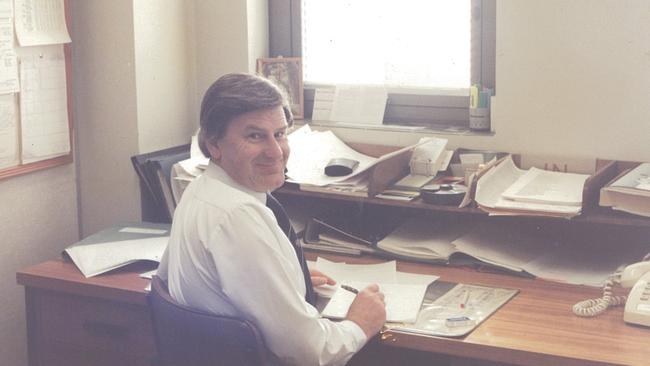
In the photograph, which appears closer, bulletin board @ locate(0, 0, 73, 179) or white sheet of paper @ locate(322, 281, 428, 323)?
white sheet of paper @ locate(322, 281, 428, 323)

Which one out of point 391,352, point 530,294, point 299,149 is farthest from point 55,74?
point 530,294

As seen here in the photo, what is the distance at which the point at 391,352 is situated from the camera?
2.22 metres

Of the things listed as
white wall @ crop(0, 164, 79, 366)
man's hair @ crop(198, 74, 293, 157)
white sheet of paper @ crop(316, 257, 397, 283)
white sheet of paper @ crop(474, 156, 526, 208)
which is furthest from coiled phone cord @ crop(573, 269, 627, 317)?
white wall @ crop(0, 164, 79, 366)

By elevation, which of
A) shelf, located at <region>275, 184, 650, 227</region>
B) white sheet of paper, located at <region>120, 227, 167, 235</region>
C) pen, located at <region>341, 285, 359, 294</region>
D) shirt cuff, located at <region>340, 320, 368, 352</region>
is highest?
shelf, located at <region>275, 184, 650, 227</region>

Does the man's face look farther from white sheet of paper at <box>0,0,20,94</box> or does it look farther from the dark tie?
white sheet of paper at <box>0,0,20,94</box>

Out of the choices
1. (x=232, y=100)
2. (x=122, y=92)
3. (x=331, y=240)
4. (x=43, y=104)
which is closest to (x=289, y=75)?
(x=122, y=92)

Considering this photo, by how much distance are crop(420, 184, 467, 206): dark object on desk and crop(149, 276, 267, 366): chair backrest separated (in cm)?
81

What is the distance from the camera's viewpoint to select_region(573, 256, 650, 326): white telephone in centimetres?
189

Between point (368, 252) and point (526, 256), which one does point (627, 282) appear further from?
point (368, 252)

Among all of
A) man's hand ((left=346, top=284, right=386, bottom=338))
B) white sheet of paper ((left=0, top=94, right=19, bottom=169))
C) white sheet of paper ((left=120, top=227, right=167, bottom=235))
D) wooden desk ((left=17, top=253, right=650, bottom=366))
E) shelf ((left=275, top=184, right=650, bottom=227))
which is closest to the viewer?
wooden desk ((left=17, top=253, right=650, bottom=366))

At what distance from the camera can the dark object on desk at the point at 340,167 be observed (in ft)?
8.04

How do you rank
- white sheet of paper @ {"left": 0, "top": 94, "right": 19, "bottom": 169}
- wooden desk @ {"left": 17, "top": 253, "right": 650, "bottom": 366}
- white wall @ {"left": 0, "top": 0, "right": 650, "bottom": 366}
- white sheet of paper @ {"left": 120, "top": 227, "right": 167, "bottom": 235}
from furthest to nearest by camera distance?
white sheet of paper @ {"left": 120, "top": 227, "right": 167, "bottom": 235}
white sheet of paper @ {"left": 0, "top": 94, "right": 19, "bottom": 169}
white wall @ {"left": 0, "top": 0, "right": 650, "bottom": 366}
wooden desk @ {"left": 17, "top": 253, "right": 650, "bottom": 366}

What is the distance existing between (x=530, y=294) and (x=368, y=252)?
1.63 ft

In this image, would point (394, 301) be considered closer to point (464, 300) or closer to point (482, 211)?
point (464, 300)
